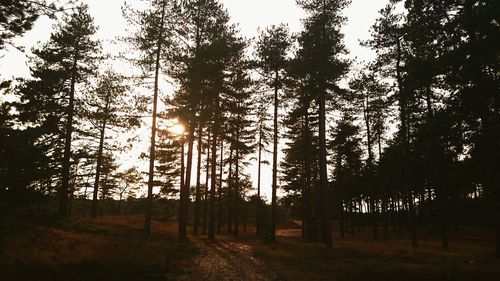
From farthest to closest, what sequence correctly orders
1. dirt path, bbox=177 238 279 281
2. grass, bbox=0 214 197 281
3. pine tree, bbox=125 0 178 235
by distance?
1. pine tree, bbox=125 0 178 235
2. dirt path, bbox=177 238 279 281
3. grass, bbox=0 214 197 281

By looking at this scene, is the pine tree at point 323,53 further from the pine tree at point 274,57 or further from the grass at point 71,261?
the grass at point 71,261

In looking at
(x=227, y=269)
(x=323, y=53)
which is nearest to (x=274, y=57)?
(x=323, y=53)

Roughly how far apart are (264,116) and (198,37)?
10570mm

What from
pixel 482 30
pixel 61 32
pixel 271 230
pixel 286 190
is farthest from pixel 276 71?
pixel 286 190

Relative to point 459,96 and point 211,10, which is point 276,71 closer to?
point 211,10

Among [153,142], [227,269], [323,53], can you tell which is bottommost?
[227,269]

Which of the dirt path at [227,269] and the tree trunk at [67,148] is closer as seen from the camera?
the dirt path at [227,269]

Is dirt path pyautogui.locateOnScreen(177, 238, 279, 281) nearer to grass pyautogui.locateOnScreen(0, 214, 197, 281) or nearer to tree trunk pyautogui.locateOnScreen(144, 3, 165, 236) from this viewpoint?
grass pyautogui.locateOnScreen(0, 214, 197, 281)

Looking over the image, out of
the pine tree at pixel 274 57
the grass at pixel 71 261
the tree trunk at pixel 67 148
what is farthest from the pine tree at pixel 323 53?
the tree trunk at pixel 67 148

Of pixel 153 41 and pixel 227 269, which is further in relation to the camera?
pixel 153 41

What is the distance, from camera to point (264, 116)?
29.7 metres

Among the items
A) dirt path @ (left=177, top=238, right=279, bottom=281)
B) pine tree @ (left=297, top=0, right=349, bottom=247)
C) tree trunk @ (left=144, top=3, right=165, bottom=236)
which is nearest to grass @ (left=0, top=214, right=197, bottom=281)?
dirt path @ (left=177, top=238, right=279, bottom=281)

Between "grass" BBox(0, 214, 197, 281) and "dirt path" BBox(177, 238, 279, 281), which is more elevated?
Result: "grass" BBox(0, 214, 197, 281)

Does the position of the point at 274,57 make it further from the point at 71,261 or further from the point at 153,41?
the point at 71,261
